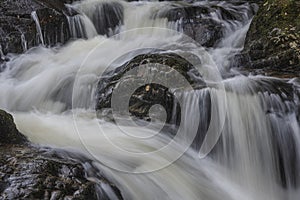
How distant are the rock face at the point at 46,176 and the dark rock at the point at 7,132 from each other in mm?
123

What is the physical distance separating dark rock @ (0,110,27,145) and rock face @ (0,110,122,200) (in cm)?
12

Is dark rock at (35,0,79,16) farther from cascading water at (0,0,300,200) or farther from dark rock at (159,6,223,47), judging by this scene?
cascading water at (0,0,300,200)

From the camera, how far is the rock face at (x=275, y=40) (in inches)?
215

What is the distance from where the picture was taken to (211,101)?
4680mm

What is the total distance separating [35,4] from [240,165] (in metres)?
5.77

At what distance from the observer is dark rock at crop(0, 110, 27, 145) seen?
12.5 feet

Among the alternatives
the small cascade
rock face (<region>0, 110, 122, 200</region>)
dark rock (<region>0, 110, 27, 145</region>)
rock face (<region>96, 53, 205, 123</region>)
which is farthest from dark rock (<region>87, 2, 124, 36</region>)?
rock face (<region>0, 110, 122, 200</region>)

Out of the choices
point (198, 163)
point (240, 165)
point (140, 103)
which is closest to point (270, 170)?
point (240, 165)

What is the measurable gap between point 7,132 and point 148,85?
1.96 meters

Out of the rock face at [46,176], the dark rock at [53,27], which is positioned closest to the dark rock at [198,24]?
the dark rock at [53,27]

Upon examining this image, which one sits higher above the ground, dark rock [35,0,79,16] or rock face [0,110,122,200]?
dark rock [35,0,79,16]

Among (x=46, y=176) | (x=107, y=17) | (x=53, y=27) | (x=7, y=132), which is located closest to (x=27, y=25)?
(x=53, y=27)

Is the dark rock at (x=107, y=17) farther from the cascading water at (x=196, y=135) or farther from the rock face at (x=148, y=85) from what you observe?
the rock face at (x=148, y=85)

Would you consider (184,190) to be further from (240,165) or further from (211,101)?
(211,101)
